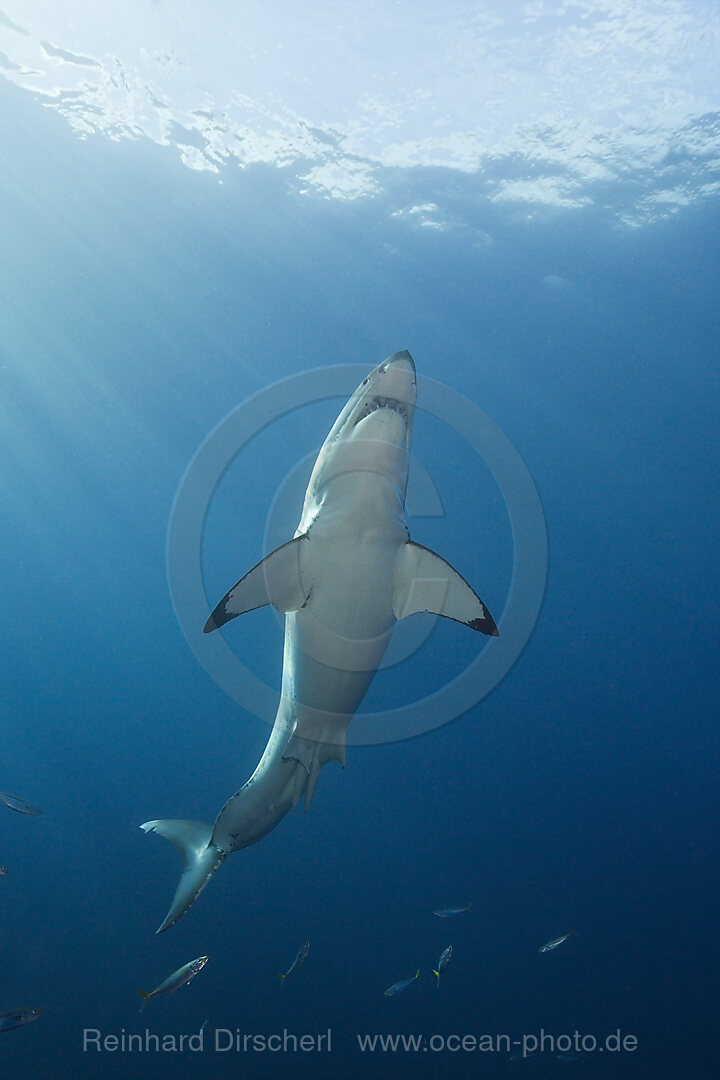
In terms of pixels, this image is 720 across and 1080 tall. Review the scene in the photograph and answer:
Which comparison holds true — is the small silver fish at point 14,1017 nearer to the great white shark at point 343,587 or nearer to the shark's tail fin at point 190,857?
the shark's tail fin at point 190,857

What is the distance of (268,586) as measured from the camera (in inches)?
209

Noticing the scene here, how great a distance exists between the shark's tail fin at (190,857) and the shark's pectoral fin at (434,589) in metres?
4.20

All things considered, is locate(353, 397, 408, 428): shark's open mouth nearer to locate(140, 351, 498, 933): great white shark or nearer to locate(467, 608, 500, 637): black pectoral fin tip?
locate(140, 351, 498, 933): great white shark

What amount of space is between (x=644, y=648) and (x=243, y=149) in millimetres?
29521

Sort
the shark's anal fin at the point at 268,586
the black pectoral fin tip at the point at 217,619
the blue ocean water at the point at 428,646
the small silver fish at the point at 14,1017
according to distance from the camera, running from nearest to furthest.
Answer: the black pectoral fin tip at the point at 217,619 → the shark's anal fin at the point at 268,586 → the small silver fish at the point at 14,1017 → the blue ocean water at the point at 428,646

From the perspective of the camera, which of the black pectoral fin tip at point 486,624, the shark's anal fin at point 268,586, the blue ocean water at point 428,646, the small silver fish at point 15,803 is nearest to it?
the shark's anal fin at point 268,586

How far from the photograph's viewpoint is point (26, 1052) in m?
19.9

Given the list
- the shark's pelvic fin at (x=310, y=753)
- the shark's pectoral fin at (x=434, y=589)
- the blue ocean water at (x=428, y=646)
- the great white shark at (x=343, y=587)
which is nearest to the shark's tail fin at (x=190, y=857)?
the great white shark at (x=343, y=587)

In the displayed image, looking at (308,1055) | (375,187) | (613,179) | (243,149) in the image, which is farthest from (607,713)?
(243,149)

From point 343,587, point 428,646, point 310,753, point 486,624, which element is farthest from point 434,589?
point 428,646

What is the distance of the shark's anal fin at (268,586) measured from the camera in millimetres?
5094

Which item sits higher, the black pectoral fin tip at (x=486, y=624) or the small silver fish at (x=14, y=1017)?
the black pectoral fin tip at (x=486, y=624)

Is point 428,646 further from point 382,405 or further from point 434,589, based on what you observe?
point 382,405

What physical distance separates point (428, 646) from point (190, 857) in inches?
892
